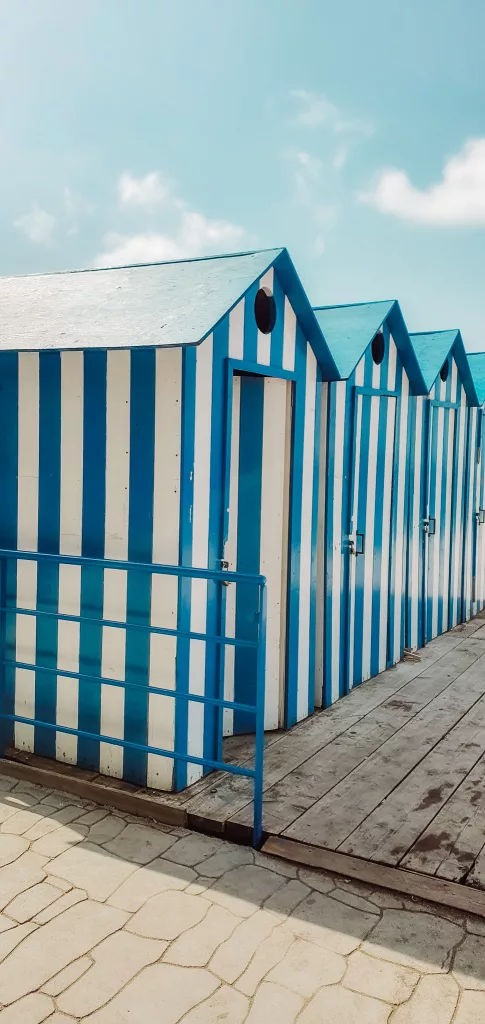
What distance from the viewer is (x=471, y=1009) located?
7.34 feet

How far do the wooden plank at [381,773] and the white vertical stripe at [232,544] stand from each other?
0.89 metres

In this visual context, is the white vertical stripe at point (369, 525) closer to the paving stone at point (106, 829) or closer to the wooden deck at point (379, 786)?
the wooden deck at point (379, 786)

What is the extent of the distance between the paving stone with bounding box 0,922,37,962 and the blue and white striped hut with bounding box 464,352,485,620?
Result: 6085mm

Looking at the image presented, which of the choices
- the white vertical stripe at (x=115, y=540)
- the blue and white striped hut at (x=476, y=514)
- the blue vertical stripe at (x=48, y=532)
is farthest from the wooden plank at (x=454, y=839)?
the blue and white striped hut at (x=476, y=514)

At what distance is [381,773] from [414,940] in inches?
50.7

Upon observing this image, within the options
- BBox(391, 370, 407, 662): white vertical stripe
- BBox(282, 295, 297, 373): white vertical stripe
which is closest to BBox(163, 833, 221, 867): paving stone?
BBox(282, 295, 297, 373): white vertical stripe

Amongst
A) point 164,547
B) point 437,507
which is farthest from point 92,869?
point 437,507

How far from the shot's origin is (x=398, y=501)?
19.7 feet

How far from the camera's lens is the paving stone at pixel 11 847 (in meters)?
2.97

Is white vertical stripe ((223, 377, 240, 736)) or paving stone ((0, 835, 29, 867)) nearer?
paving stone ((0, 835, 29, 867))

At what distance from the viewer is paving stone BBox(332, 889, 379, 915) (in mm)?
2721

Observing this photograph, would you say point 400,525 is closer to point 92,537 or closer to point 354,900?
point 92,537

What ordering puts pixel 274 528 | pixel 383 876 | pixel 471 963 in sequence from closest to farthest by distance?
pixel 471 963 → pixel 383 876 → pixel 274 528

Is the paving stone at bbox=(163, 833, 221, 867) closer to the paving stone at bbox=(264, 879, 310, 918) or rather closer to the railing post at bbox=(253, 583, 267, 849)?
the railing post at bbox=(253, 583, 267, 849)
